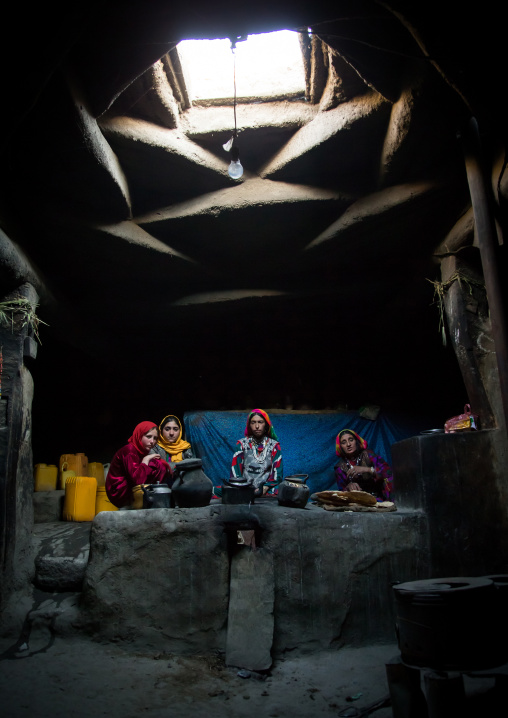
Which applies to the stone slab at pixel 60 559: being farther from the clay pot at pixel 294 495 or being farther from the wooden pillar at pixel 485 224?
the wooden pillar at pixel 485 224

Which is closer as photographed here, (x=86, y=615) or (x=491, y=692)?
(x=491, y=692)

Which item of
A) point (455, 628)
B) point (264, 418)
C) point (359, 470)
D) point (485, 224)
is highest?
point (485, 224)

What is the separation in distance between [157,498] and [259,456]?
1.84 metres

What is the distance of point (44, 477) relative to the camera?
5.34 m

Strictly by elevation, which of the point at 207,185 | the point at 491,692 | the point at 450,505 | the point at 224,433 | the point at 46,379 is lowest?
the point at 491,692

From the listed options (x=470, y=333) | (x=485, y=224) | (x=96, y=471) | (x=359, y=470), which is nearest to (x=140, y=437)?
(x=96, y=471)

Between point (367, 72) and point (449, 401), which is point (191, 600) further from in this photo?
point (449, 401)

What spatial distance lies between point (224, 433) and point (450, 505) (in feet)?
11.0

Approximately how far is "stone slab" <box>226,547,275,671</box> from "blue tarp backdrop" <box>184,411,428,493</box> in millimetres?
2765

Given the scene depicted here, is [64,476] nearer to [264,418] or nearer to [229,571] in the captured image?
[264,418]

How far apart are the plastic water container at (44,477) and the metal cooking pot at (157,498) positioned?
7.52 ft

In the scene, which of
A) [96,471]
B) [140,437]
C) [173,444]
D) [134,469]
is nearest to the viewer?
[134,469]

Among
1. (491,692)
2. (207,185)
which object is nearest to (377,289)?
(207,185)

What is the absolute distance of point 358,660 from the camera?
3.04 metres
